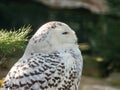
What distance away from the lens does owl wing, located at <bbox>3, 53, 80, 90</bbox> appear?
1229 millimetres

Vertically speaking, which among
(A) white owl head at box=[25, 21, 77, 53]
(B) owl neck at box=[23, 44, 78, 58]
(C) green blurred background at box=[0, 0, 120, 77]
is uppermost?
(A) white owl head at box=[25, 21, 77, 53]

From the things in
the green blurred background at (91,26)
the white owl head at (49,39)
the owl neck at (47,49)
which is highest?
the white owl head at (49,39)

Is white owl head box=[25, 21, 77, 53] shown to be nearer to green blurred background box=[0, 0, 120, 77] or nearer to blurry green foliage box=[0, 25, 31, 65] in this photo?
blurry green foliage box=[0, 25, 31, 65]

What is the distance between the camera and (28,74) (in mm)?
1232

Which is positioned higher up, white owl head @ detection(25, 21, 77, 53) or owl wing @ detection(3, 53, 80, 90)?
white owl head @ detection(25, 21, 77, 53)

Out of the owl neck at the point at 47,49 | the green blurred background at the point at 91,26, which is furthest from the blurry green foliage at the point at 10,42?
the green blurred background at the point at 91,26

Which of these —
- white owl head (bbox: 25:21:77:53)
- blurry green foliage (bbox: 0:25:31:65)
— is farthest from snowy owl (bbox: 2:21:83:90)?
blurry green foliage (bbox: 0:25:31:65)

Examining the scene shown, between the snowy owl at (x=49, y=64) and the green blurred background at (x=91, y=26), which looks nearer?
the snowy owl at (x=49, y=64)

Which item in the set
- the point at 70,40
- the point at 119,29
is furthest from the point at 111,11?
the point at 70,40

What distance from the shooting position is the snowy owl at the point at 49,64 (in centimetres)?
123

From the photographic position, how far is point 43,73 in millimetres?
1232

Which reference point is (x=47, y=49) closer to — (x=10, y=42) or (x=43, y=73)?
(x=43, y=73)

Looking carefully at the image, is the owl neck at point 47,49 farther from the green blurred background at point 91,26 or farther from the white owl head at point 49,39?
the green blurred background at point 91,26

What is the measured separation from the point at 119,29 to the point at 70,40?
212 inches
